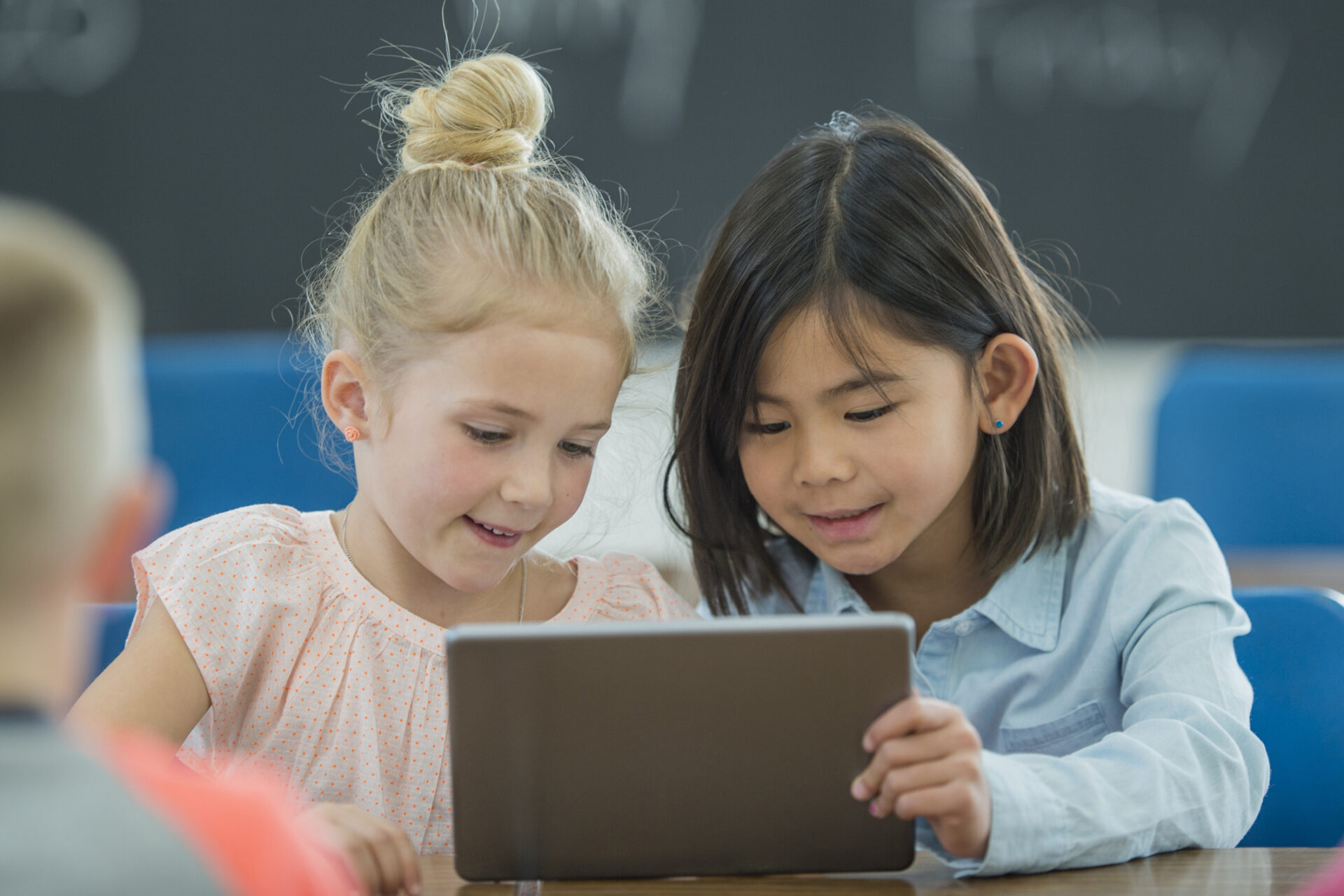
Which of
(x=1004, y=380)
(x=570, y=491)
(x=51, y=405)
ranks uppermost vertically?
(x=51, y=405)

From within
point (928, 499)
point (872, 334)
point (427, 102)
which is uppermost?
point (427, 102)

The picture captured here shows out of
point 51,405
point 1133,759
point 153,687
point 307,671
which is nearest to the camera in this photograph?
point 51,405

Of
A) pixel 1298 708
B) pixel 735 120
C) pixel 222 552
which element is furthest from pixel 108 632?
pixel 735 120

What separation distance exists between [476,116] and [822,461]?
1.61 feet

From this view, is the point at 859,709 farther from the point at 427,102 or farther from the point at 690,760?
the point at 427,102

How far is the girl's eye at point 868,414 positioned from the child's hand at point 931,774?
415 mm

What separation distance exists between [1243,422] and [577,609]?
147 cm

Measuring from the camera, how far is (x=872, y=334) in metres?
1.19

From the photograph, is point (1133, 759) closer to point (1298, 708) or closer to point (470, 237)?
point (1298, 708)

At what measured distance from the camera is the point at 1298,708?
1.17m

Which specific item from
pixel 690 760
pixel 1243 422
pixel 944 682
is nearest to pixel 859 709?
pixel 690 760

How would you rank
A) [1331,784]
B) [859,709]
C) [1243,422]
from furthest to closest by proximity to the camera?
[1243,422]
[1331,784]
[859,709]

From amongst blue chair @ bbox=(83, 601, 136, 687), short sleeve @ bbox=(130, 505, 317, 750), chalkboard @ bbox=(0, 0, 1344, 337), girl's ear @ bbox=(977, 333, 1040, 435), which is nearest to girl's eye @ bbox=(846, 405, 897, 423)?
girl's ear @ bbox=(977, 333, 1040, 435)

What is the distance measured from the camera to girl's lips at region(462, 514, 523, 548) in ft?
3.84
